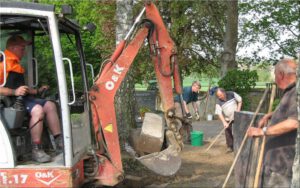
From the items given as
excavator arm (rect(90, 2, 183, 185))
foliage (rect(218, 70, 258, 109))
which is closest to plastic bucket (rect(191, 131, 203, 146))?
excavator arm (rect(90, 2, 183, 185))

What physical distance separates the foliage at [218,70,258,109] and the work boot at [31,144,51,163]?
13362 mm

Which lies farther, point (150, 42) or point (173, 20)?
point (173, 20)

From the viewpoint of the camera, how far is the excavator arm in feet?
19.0

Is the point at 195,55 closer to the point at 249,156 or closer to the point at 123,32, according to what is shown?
the point at 123,32

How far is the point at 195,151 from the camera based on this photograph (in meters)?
10.4

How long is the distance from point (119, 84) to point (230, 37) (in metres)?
14.3

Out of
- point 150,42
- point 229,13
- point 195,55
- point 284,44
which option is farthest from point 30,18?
point 195,55

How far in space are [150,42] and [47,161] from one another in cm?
237

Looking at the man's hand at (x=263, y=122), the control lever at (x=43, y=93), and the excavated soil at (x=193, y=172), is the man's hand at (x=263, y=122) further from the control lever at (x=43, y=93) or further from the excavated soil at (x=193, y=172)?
the control lever at (x=43, y=93)

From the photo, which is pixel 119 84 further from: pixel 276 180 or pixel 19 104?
pixel 276 180

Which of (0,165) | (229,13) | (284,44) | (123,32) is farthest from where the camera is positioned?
(284,44)

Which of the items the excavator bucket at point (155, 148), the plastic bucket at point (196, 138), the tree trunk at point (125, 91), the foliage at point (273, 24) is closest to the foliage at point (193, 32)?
the foliage at point (273, 24)

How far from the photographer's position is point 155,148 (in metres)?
7.08

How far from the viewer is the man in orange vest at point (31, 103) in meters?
5.05
